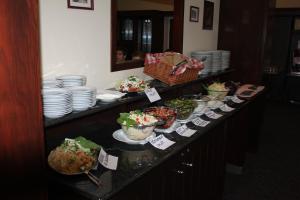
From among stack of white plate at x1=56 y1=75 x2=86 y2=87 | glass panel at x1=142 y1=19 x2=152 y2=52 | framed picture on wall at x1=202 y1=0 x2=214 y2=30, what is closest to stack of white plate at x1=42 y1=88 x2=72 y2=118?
stack of white plate at x1=56 y1=75 x2=86 y2=87

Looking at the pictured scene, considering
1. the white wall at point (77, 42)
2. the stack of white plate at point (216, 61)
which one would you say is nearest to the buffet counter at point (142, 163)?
the white wall at point (77, 42)

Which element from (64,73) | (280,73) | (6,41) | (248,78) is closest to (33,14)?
(6,41)

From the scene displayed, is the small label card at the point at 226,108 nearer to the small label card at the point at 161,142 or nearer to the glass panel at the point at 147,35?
the small label card at the point at 161,142

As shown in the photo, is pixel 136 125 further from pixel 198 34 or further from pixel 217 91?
pixel 198 34

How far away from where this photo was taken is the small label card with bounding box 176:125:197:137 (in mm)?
1729

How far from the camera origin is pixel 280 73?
6039 millimetres

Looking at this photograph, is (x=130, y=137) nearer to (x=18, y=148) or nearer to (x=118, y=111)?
(x=118, y=111)

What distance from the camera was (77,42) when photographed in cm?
152

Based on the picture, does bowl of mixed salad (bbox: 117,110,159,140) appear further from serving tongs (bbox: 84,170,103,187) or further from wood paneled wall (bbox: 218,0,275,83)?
wood paneled wall (bbox: 218,0,275,83)

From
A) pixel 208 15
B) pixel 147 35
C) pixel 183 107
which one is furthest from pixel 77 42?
pixel 147 35

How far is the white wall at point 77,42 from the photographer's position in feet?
4.45

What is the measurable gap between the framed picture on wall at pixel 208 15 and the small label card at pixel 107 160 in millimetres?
1920

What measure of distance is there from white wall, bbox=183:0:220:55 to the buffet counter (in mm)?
771

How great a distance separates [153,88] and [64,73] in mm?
571
